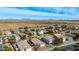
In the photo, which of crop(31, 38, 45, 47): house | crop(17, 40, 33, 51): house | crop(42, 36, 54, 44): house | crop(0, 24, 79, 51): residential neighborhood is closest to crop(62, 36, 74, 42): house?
crop(0, 24, 79, 51): residential neighborhood

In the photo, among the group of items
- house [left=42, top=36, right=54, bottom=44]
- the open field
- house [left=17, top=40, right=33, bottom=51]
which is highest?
the open field

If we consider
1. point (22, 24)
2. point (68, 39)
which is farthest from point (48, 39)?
point (22, 24)

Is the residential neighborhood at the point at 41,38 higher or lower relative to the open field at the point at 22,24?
lower

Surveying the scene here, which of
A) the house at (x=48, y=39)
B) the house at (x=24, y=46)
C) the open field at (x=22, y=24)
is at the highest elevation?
the open field at (x=22, y=24)

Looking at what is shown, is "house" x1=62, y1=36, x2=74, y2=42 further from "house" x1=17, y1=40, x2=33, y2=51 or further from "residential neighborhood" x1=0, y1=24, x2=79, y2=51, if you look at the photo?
"house" x1=17, y1=40, x2=33, y2=51

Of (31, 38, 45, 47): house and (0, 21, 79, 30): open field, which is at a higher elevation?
(0, 21, 79, 30): open field

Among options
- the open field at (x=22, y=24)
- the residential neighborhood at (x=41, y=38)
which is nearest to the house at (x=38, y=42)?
the residential neighborhood at (x=41, y=38)

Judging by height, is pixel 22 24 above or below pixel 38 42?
above

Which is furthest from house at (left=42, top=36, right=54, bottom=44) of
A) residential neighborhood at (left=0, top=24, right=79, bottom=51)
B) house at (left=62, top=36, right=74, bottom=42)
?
house at (left=62, top=36, right=74, bottom=42)

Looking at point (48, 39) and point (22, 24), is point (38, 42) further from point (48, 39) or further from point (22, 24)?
point (22, 24)

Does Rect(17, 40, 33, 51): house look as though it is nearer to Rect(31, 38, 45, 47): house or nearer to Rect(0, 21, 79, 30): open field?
Rect(31, 38, 45, 47): house

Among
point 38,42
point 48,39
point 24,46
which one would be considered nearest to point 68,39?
point 48,39

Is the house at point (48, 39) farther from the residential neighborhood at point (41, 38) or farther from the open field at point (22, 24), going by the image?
the open field at point (22, 24)

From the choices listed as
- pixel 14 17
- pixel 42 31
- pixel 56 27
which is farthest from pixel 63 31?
pixel 14 17
